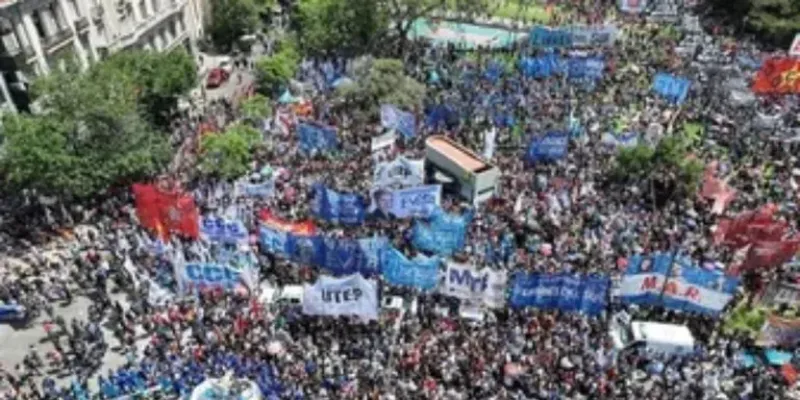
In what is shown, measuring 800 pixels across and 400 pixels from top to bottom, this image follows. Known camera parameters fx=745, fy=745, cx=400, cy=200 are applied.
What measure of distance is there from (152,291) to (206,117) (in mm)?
17342

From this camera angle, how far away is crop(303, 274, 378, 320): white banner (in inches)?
913

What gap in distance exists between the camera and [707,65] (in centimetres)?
4288

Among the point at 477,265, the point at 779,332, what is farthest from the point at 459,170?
the point at 779,332

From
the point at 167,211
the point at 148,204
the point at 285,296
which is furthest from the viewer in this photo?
the point at 148,204

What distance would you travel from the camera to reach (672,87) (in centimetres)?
3922

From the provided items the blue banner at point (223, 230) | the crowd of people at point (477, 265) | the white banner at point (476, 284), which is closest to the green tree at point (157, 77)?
the crowd of people at point (477, 265)

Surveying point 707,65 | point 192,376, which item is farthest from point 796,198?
point 192,376

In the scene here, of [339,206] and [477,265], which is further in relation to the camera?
[339,206]

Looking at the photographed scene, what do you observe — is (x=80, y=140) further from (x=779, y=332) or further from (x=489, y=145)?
(x=779, y=332)

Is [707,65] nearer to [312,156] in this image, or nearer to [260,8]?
[312,156]

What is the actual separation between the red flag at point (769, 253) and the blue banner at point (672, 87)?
15221 mm

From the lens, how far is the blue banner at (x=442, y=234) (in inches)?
1049

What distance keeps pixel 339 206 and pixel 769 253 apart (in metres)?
15.4

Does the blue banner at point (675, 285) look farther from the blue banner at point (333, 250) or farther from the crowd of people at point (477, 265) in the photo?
the blue banner at point (333, 250)
